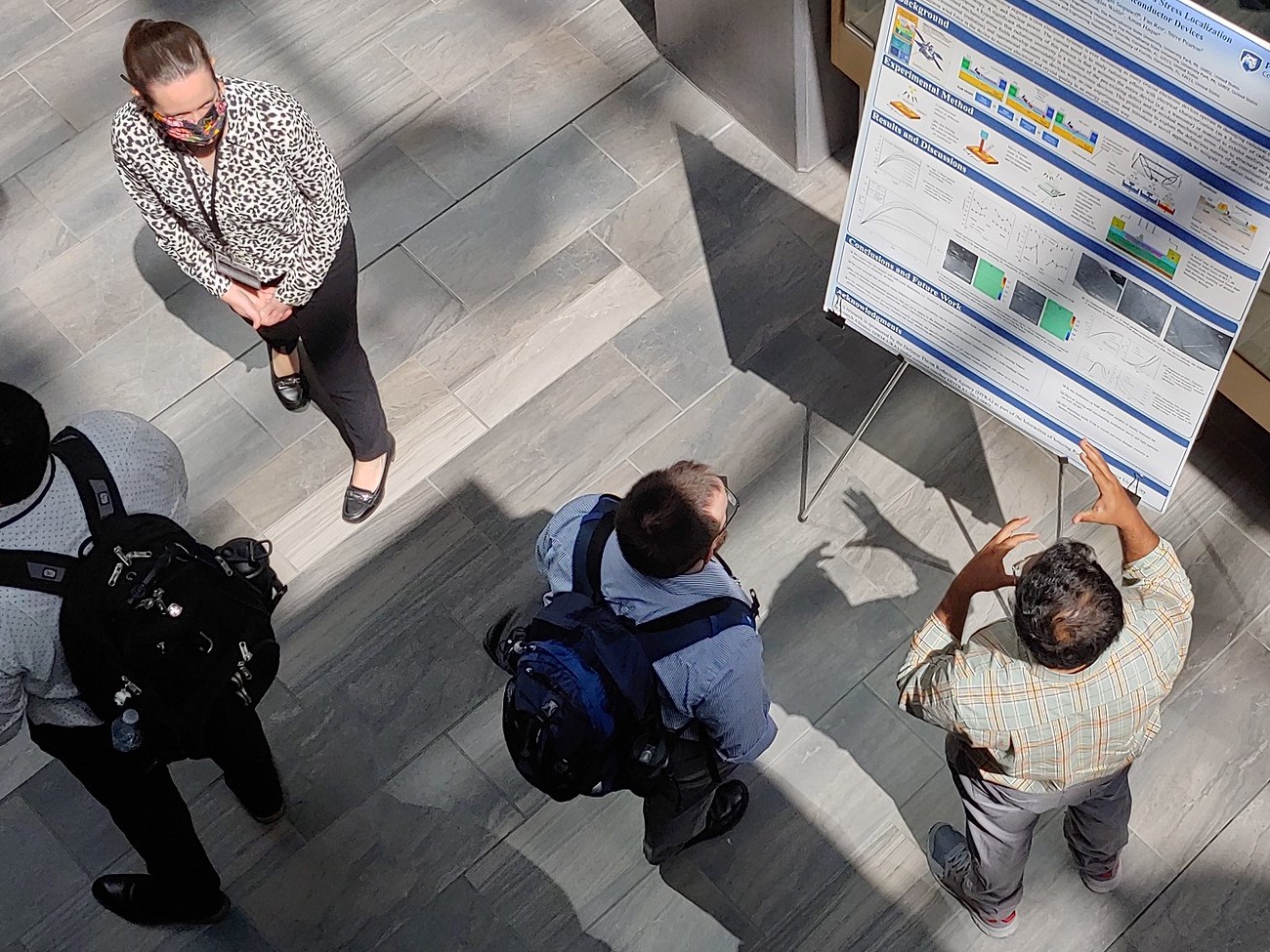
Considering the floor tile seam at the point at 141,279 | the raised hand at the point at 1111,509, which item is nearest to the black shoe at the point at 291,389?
the floor tile seam at the point at 141,279

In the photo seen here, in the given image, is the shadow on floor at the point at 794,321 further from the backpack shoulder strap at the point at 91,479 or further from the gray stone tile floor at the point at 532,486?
the backpack shoulder strap at the point at 91,479

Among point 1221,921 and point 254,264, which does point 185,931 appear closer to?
point 254,264

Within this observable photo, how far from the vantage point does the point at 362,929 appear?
10.4 ft

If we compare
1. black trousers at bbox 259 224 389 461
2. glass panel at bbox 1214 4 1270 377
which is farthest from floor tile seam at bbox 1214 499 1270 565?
black trousers at bbox 259 224 389 461

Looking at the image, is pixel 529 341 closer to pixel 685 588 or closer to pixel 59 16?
pixel 685 588

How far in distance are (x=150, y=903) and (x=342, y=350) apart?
1327 mm

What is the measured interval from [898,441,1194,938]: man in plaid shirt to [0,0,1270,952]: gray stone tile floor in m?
0.58

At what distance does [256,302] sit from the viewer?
318 cm

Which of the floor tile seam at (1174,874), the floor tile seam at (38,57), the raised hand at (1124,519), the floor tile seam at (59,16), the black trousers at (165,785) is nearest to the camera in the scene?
the raised hand at (1124,519)

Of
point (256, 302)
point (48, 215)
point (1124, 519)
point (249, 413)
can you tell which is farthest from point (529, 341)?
point (1124, 519)

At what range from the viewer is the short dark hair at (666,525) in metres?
2.28

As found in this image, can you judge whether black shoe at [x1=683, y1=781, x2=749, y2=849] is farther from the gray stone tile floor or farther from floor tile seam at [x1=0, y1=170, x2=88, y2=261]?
floor tile seam at [x1=0, y1=170, x2=88, y2=261]

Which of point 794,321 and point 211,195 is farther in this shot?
point 794,321

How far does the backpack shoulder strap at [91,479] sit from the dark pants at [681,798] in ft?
3.46
